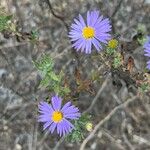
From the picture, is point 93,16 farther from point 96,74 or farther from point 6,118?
point 6,118

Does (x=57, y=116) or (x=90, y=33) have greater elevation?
(x=90, y=33)

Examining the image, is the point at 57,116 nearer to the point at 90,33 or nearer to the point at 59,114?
the point at 59,114

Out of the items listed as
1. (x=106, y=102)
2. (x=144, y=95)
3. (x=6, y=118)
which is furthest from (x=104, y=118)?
(x=6, y=118)

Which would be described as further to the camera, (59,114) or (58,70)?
(58,70)

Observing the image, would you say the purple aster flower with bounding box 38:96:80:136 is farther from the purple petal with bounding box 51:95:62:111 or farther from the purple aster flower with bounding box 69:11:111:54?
the purple aster flower with bounding box 69:11:111:54

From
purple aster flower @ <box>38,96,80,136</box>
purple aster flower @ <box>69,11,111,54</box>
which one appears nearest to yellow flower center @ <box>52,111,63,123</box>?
purple aster flower @ <box>38,96,80,136</box>

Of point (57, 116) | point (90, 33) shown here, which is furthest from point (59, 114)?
point (90, 33)
